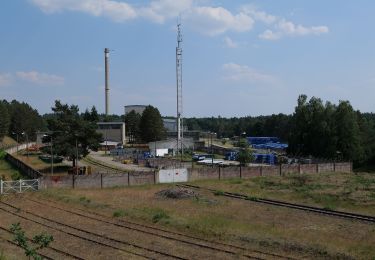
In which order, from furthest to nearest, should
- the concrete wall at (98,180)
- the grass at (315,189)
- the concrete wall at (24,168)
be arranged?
the concrete wall at (24,168) < the concrete wall at (98,180) < the grass at (315,189)

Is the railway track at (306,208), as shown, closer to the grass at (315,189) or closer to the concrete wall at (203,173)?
the grass at (315,189)

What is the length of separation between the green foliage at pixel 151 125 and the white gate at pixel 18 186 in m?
84.3

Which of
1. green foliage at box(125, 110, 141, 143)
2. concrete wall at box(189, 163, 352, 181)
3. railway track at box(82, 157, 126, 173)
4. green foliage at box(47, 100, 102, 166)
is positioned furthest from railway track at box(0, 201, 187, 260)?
green foliage at box(125, 110, 141, 143)

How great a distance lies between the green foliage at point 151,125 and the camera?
12875 cm

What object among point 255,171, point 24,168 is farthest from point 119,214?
point 24,168

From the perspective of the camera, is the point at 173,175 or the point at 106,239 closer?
the point at 106,239

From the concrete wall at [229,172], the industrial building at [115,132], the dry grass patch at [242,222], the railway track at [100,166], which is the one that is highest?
the industrial building at [115,132]

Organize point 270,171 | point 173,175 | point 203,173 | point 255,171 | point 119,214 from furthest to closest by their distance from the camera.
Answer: point 270,171, point 255,171, point 203,173, point 173,175, point 119,214

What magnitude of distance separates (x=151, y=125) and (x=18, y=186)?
86387mm

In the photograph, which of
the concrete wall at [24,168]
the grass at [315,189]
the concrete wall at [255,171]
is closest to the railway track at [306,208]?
the grass at [315,189]

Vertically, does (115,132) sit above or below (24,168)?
above

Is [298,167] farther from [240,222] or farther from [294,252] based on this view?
[294,252]

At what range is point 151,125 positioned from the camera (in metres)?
130

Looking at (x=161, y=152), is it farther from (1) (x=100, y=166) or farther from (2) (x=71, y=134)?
(2) (x=71, y=134)
